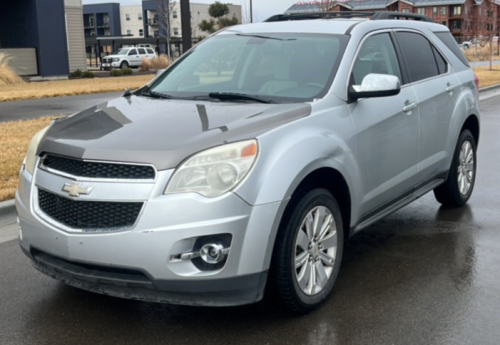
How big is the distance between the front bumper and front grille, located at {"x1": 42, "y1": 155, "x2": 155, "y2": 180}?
62 mm

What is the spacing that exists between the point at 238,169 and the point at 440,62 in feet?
10.8

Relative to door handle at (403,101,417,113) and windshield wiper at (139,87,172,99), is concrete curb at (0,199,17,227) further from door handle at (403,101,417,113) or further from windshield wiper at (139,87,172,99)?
door handle at (403,101,417,113)

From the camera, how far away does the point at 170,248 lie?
3408 mm

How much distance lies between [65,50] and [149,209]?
30.6 metres

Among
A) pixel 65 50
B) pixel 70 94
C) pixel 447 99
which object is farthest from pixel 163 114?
pixel 65 50

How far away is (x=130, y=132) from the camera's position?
385 centimetres

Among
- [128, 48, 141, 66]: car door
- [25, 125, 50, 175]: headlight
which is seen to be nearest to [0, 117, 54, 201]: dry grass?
[25, 125, 50, 175]: headlight

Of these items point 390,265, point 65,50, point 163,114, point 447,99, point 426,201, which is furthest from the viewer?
point 65,50

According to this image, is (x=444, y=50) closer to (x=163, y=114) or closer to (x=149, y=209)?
(x=163, y=114)

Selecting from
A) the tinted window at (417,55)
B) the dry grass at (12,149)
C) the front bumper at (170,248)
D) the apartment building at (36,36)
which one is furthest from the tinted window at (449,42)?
the apartment building at (36,36)

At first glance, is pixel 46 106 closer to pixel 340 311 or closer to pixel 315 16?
pixel 315 16

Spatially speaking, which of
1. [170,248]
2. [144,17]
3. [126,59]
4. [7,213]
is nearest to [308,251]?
[170,248]

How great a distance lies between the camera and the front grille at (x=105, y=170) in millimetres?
3496

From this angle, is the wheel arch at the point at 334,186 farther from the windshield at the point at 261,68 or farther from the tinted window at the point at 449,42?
the tinted window at the point at 449,42
